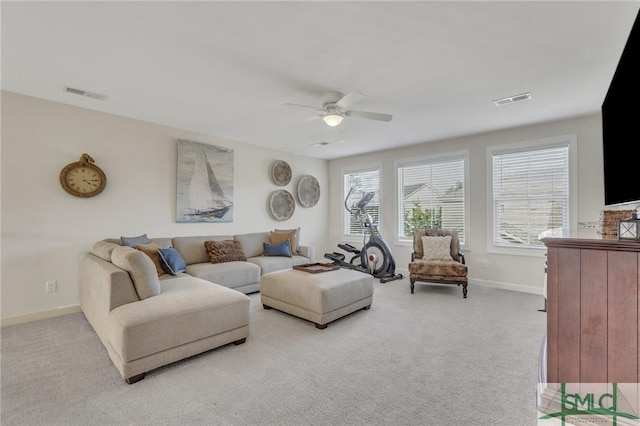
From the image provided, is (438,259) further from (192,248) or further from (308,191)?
(192,248)

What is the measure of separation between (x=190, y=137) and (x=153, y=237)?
166 centimetres

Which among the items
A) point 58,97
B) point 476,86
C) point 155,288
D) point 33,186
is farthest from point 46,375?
point 476,86

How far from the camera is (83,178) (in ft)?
12.0

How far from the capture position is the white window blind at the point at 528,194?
4258mm

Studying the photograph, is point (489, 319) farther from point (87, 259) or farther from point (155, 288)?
point (87, 259)

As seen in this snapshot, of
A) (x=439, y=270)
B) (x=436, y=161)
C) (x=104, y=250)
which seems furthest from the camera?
(x=436, y=161)

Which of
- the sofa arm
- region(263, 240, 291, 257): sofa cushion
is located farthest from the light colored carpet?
the sofa arm

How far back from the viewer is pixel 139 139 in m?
4.16

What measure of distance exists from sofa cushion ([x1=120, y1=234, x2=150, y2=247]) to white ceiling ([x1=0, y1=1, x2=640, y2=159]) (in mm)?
1642

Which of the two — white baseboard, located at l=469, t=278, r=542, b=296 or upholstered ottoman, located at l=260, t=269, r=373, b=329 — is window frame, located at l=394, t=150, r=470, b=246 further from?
upholstered ottoman, located at l=260, t=269, r=373, b=329

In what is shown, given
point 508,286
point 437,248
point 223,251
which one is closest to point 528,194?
point 508,286

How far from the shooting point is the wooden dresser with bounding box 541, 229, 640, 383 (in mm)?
1525

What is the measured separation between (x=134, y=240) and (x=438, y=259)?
438 centimetres

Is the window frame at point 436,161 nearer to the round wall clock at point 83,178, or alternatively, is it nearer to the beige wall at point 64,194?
the beige wall at point 64,194
